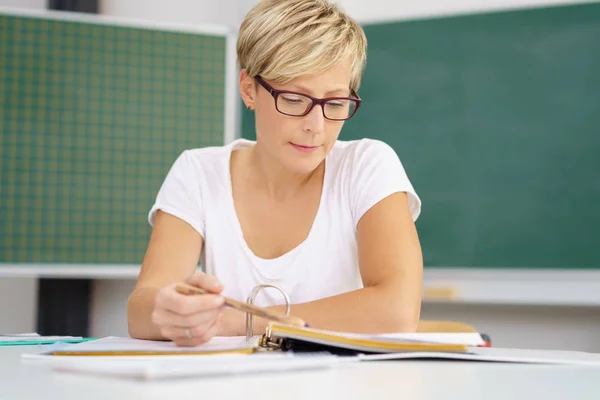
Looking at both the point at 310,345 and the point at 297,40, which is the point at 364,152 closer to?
the point at 297,40

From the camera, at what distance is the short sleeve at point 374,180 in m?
1.57

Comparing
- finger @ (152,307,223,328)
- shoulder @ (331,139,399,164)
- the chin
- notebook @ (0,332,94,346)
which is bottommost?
notebook @ (0,332,94,346)

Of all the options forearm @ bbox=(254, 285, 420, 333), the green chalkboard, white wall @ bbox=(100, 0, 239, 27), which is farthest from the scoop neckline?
white wall @ bbox=(100, 0, 239, 27)

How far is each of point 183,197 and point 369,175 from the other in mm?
444

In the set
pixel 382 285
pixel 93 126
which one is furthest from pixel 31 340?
pixel 93 126

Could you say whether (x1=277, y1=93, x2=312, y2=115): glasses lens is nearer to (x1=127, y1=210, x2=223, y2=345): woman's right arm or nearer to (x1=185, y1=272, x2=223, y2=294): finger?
(x1=127, y1=210, x2=223, y2=345): woman's right arm

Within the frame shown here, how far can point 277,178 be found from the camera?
1.73 meters

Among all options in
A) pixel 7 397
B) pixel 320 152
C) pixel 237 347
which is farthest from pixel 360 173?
pixel 7 397

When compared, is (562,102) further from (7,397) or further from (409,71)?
(7,397)

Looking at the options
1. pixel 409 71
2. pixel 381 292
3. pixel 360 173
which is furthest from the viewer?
pixel 409 71

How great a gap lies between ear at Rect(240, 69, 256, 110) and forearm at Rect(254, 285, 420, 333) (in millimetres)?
554

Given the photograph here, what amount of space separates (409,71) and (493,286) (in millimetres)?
1039

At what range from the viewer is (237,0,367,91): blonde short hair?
1445 mm

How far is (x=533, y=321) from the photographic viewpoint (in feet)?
10.00
